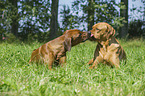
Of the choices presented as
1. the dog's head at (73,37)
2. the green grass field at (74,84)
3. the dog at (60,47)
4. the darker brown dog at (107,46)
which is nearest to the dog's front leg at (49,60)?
the dog at (60,47)

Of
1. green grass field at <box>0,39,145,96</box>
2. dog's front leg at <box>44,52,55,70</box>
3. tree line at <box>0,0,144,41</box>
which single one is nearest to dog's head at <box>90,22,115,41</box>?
green grass field at <box>0,39,145,96</box>

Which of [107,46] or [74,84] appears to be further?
[107,46]

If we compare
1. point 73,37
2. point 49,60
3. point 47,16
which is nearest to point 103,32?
point 73,37

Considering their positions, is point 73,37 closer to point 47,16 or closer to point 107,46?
point 107,46

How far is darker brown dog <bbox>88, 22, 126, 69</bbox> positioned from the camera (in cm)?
368

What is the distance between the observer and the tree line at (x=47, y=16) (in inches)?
446

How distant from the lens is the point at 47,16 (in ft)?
41.6

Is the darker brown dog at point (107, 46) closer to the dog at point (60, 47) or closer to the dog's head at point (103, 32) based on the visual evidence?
the dog's head at point (103, 32)

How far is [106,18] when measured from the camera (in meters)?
12.6

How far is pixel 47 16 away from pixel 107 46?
9.56 metres

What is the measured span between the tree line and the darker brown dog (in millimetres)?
7522

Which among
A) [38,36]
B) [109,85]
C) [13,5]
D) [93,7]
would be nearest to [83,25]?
[93,7]

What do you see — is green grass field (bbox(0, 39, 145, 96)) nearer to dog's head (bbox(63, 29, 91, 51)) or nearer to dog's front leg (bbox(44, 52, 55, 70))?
dog's front leg (bbox(44, 52, 55, 70))

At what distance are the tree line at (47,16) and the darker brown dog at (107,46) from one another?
7522 mm
